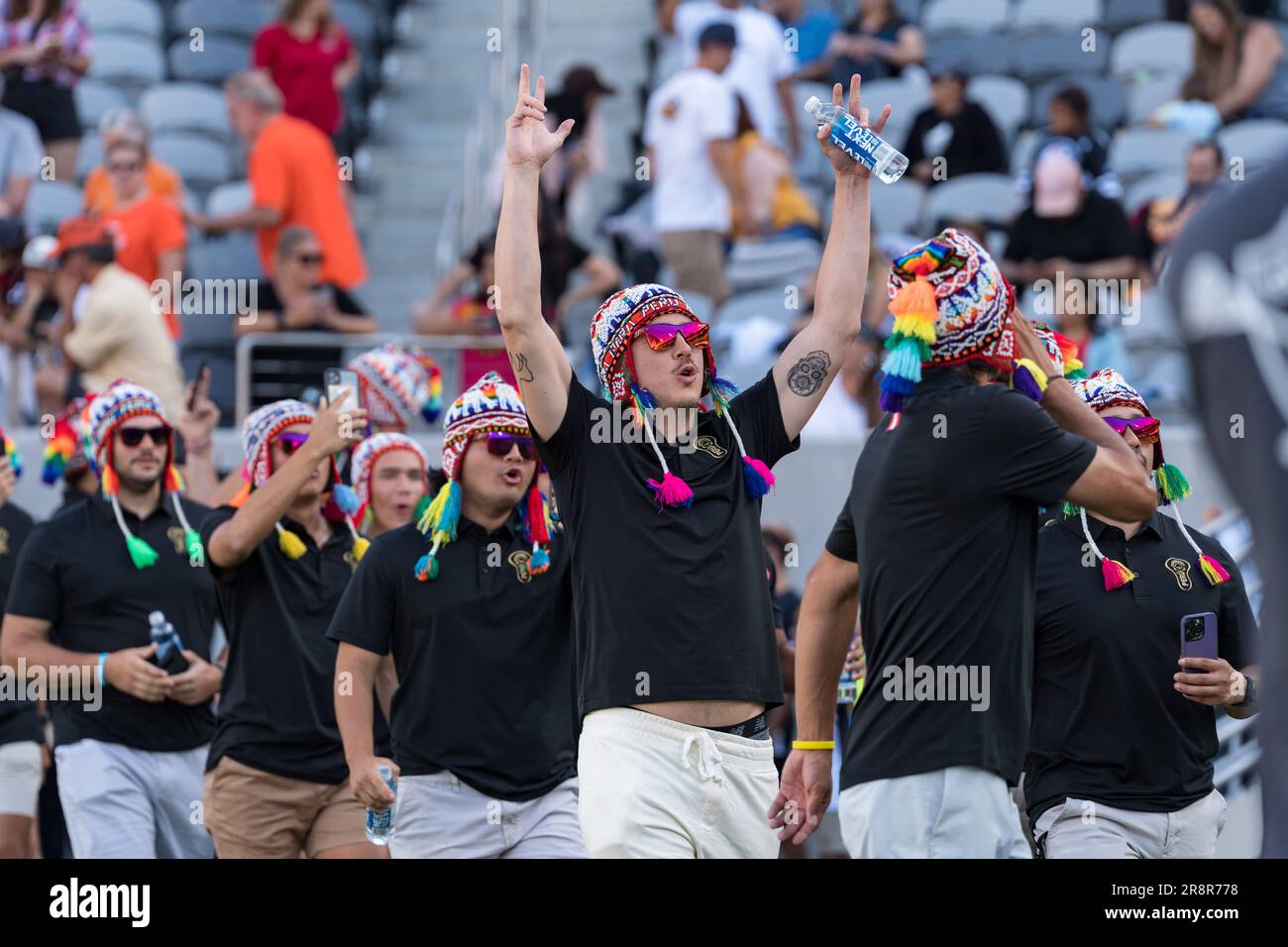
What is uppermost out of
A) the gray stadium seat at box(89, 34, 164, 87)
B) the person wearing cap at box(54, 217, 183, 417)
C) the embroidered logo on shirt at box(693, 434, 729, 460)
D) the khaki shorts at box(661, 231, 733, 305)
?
the gray stadium seat at box(89, 34, 164, 87)

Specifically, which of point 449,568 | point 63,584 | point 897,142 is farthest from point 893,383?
point 897,142

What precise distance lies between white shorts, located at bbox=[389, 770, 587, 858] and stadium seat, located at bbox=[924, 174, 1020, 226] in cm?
711

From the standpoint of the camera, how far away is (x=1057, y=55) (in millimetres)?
14367

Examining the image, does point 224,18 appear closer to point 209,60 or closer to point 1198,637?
point 209,60

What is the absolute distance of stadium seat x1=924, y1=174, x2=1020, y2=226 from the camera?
12.6 m

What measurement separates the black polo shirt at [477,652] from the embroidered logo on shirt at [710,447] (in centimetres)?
119

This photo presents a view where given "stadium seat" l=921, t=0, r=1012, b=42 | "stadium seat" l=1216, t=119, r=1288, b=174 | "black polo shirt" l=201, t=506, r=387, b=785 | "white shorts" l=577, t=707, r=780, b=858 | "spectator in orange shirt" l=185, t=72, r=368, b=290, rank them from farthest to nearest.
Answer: "stadium seat" l=921, t=0, r=1012, b=42, "stadium seat" l=1216, t=119, r=1288, b=174, "spectator in orange shirt" l=185, t=72, r=368, b=290, "black polo shirt" l=201, t=506, r=387, b=785, "white shorts" l=577, t=707, r=780, b=858

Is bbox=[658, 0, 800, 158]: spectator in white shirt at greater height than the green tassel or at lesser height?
greater

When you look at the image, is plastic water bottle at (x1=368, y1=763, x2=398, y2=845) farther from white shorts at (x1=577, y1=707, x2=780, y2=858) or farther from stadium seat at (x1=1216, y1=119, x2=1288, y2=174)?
stadium seat at (x1=1216, y1=119, x2=1288, y2=174)

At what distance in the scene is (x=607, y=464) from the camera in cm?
539

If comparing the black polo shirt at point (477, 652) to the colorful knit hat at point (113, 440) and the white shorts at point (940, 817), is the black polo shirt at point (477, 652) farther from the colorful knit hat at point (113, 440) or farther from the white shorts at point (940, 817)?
the white shorts at point (940, 817)

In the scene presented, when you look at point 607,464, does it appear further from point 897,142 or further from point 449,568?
point 897,142

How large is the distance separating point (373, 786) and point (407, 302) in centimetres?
778

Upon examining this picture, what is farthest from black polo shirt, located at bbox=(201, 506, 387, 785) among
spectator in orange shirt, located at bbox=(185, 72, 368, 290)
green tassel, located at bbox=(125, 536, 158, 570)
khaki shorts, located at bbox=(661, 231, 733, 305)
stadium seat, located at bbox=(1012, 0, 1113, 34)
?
stadium seat, located at bbox=(1012, 0, 1113, 34)
